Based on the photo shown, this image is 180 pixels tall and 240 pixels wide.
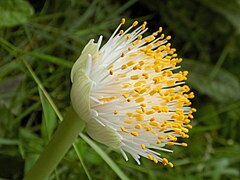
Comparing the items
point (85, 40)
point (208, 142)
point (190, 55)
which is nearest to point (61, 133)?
point (85, 40)

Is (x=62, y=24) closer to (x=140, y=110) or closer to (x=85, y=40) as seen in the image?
(x=85, y=40)

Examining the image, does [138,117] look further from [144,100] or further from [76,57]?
[76,57]

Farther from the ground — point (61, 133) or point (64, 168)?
point (61, 133)

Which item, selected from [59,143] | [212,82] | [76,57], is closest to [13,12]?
[76,57]

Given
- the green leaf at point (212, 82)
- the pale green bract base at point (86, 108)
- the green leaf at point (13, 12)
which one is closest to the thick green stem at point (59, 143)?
the pale green bract base at point (86, 108)

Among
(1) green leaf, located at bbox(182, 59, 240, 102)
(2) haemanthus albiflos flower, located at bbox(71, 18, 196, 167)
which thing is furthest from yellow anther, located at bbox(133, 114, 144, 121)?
(1) green leaf, located at bbox(182, 59, 240, 102)

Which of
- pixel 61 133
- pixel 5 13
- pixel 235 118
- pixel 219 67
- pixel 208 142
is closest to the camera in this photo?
pixel 61 133
